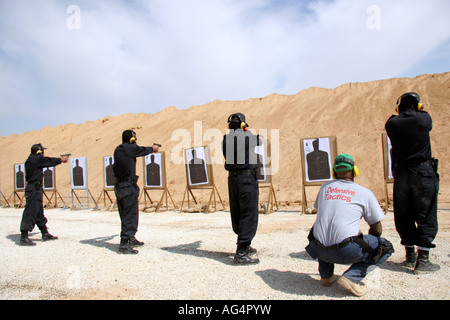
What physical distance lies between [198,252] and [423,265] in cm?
276

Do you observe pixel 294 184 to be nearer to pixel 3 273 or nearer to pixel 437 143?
pixel 437 143

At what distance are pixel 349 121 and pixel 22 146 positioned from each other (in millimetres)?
32620

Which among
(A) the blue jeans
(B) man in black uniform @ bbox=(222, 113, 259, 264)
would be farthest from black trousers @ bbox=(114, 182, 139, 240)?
(A) the blue jeans

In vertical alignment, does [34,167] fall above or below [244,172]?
above

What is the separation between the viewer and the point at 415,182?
11.3 ft

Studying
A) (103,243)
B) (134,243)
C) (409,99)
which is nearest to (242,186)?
(409,99)

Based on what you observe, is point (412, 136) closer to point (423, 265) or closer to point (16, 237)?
point (423, 265)

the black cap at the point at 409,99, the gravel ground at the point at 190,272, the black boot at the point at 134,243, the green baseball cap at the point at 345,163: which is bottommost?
the gravel ground at the point at 190,272

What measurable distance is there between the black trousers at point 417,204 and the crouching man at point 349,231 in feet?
2.68

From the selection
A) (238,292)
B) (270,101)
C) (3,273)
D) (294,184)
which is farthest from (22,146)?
(238,292)

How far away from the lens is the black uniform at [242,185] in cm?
396

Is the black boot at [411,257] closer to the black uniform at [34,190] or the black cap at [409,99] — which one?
the black cap at [409,99]

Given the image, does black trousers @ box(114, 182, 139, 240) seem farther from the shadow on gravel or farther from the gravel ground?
the shadow on gravel

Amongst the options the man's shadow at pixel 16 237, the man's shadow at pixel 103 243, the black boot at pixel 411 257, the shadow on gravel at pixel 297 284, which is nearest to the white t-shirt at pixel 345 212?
the shadow on gravel at pixel 297 284
